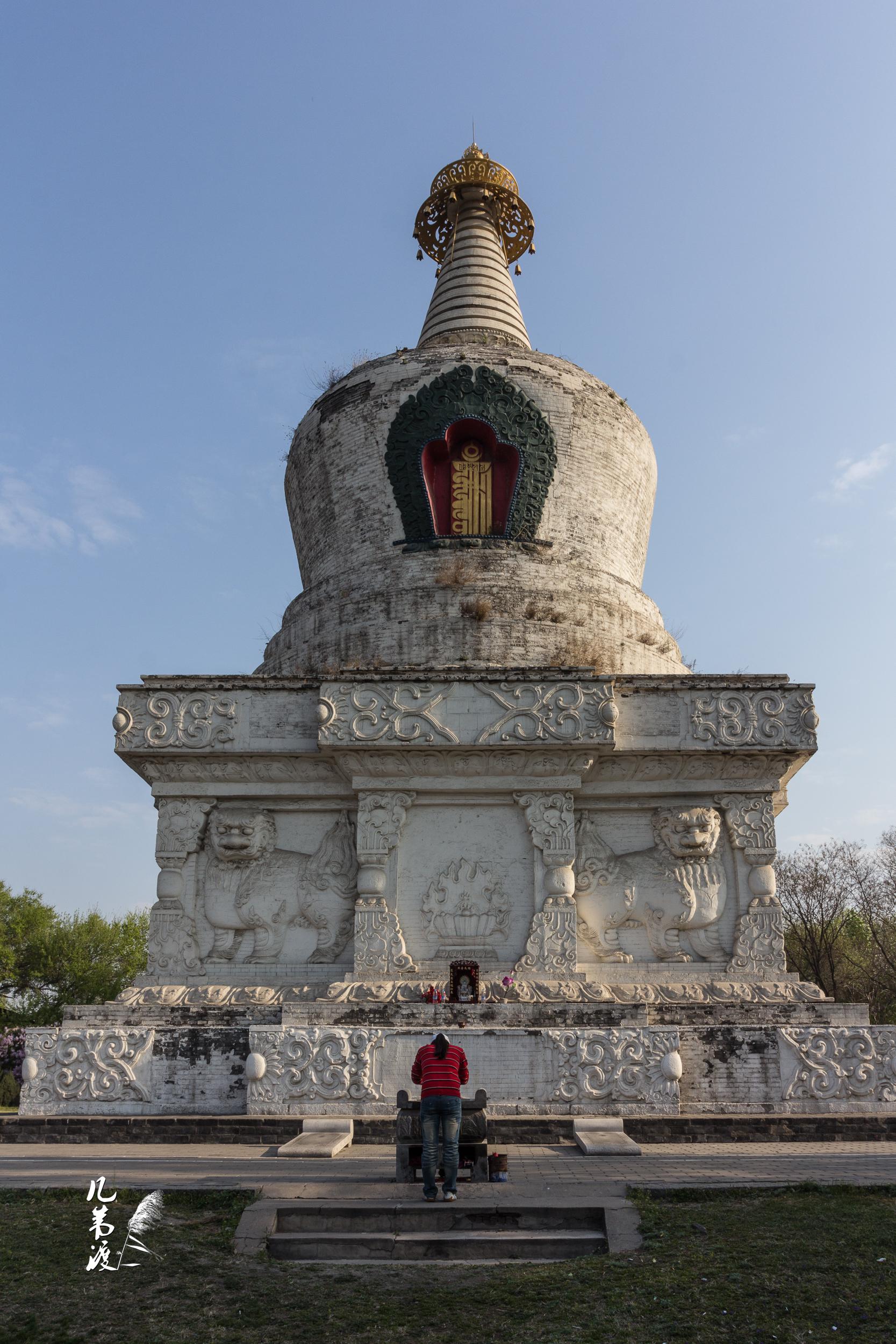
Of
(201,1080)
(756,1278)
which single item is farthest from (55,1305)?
(201,1080)

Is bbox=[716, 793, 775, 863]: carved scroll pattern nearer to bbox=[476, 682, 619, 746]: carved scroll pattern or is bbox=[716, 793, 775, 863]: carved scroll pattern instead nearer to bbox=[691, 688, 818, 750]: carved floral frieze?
bbox=[691, 688, 818, 750]: carved floral frieze

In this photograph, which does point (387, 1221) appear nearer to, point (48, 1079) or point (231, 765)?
point (48, 1079)

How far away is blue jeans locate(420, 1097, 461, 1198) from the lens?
25.5 feet

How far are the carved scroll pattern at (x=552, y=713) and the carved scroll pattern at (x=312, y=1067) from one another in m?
4.15

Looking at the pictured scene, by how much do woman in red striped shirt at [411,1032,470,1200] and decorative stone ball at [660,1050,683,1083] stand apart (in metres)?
4.06

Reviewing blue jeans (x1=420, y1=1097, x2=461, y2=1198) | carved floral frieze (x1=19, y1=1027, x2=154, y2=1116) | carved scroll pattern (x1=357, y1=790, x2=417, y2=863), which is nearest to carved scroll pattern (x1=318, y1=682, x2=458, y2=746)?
carved scroll pattern (x1=357, y1=790, x2=417, y2=863)

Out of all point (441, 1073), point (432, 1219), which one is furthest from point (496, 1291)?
point (441, 1073)

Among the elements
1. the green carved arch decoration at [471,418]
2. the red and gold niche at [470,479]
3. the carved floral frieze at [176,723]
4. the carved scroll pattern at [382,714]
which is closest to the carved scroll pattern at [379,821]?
the carved scroll pattern at [382,714]

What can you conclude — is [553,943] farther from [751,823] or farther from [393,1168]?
[393,1168]

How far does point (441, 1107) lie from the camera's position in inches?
321

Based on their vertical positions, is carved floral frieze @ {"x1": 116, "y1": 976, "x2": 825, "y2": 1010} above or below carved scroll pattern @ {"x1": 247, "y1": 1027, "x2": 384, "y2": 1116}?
above

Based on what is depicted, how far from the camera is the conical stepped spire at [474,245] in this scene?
20641mm

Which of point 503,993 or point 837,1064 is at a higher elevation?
point 503,993

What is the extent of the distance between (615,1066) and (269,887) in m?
5.28
